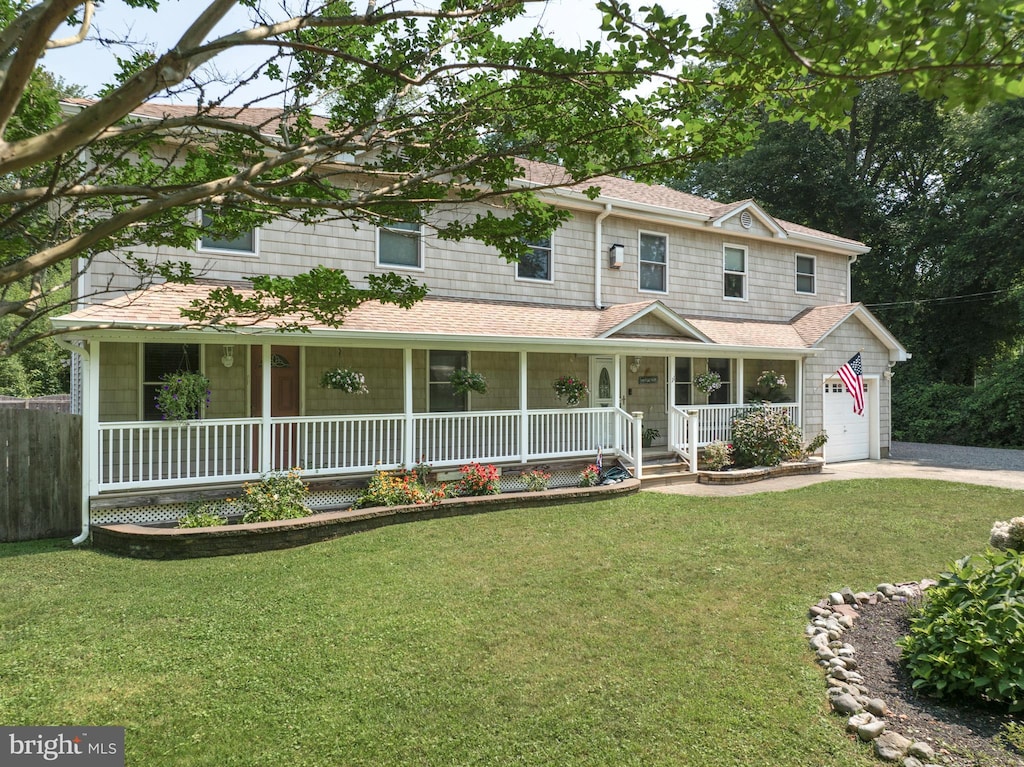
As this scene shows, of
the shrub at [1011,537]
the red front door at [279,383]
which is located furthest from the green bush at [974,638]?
the red front door at [279,383]

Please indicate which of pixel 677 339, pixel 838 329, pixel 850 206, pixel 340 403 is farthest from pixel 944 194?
pixel 340 403

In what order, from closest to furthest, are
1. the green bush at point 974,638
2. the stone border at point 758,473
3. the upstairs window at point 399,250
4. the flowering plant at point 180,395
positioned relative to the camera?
the green bush at point 974,638 < the flowering plant at point 180,395 < the upstairs window at point 399,250 < the stone border at point 758,473

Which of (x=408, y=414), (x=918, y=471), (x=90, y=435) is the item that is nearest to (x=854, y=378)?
(x=918, y=471)

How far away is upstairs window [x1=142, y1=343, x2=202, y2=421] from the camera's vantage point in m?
9.24

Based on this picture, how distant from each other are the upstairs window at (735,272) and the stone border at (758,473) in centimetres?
475

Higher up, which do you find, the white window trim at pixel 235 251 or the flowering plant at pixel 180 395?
the white window trim at pixel 235 251

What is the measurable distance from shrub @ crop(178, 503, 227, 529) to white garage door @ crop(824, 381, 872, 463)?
13.9 m

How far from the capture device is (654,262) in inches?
551

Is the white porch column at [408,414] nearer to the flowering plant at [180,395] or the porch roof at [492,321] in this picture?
the porch roof at [492,321]

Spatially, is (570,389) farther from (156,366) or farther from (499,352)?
(156,366)

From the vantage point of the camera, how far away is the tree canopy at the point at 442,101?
88.2 inches

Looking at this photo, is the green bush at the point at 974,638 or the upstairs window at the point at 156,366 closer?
the green bush at the point at 974,638

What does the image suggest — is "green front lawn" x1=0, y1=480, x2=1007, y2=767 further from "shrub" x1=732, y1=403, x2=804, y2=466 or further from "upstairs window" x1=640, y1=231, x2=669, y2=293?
"upstairs window" x1=640, y1=231, x2=669, y2=293

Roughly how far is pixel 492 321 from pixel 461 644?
7.14 metres
